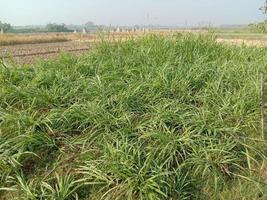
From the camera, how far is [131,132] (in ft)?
11.1

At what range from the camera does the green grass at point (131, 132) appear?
281 centimetres

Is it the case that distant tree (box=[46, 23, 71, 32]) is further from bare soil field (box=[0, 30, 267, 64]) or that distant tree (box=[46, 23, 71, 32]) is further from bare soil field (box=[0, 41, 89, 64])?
bare soil field (box=[0, 41, 89, 64])

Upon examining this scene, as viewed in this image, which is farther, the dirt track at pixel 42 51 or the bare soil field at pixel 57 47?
the bare soil field at pixel 57 47

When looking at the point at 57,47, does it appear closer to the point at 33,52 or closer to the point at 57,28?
the point at 33,52

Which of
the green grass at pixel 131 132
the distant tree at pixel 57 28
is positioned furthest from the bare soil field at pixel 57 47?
the distant tree at pixel 57 28

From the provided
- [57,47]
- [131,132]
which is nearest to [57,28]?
[57,47]

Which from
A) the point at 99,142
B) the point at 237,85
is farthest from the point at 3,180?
the point at 237,85

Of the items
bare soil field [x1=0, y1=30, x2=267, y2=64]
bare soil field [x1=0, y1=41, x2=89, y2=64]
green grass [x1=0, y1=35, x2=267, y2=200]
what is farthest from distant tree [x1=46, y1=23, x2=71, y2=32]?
green grass [x1=0, y1=35, x2=267, y2=200]

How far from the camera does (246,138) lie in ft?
11.3

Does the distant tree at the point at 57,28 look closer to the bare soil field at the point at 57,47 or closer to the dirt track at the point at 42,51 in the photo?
the bare soil field at the point at 57,47

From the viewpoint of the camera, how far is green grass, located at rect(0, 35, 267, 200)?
2.81 meters

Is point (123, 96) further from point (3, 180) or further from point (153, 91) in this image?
point (3, 180)

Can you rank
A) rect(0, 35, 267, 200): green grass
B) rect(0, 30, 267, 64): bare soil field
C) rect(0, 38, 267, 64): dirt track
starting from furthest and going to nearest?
1. rect(0, 30, 267, 64): bare soil field
2. rect(0, 38, 267, 64): dirt track
3. rect(0, 35, 267, 200): green grass

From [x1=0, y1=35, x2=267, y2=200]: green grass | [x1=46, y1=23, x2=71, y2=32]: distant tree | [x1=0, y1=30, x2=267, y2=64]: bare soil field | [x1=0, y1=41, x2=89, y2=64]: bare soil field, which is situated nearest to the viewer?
[x1=0, y1=35, x2=267, y2=200]: green grass
